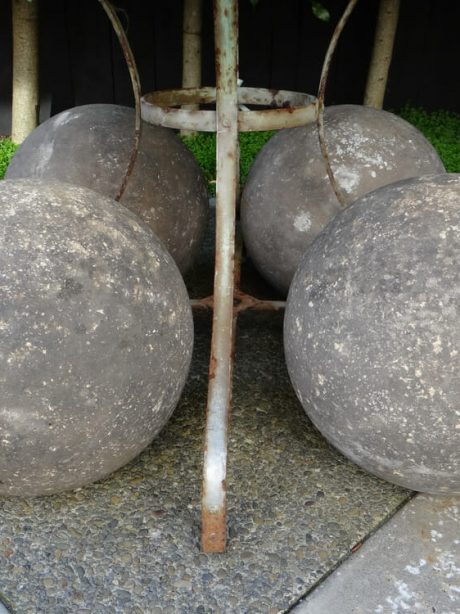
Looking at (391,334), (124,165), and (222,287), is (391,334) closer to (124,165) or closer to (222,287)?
(222,287)

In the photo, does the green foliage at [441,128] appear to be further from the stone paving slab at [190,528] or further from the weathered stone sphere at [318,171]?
the stone paving slab at [190,528]

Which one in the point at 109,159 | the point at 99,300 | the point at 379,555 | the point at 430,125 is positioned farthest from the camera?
the point at 430,125

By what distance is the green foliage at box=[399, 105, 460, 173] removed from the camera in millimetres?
4723

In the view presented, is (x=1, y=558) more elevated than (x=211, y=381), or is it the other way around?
(x=211, y=381)

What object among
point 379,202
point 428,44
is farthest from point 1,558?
point 428,44

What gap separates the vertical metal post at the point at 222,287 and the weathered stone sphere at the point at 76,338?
6.9 inches

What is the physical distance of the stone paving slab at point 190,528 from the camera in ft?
5.24

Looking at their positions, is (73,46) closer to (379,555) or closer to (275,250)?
(275,250)

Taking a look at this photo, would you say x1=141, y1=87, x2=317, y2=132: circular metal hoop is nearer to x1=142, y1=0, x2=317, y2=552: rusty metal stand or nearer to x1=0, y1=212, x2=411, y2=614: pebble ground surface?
x1=142, y1=0, x2=317, y2=552: rusty metal stand

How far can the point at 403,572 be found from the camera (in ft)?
5.43

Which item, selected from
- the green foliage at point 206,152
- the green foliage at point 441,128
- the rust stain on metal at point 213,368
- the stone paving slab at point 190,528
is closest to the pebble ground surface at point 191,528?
the stone paving slab at point 190,528

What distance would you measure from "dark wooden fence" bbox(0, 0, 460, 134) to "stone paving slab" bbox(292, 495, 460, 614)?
13.5 feet

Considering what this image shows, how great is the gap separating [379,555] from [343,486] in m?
0.26

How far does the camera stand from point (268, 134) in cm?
514
